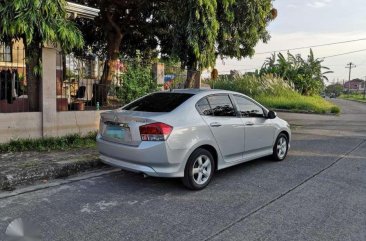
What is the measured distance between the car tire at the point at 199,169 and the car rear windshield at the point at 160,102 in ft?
2.68

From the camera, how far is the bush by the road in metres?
22.4

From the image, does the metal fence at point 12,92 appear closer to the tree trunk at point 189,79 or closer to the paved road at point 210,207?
the paved road at point 210,207

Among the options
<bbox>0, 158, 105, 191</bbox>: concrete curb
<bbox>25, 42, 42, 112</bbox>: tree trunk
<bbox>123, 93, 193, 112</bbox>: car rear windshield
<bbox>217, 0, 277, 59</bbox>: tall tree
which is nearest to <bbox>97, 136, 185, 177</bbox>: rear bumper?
<bbox>123, 93, 193, 112</bbox>: car rear windshield

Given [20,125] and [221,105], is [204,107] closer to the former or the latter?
[221,105]

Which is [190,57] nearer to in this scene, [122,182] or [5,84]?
[5,84]

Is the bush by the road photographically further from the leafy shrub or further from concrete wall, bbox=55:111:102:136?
concrete wall, bbox=55:111:102:136

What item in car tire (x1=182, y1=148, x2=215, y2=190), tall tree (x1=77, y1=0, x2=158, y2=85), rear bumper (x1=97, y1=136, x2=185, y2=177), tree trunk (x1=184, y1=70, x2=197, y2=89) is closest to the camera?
rear bumper (x1=97, y1=136, x2=185, y2=177)

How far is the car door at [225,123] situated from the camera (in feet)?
18.6

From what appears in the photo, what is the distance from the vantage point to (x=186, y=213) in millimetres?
4484

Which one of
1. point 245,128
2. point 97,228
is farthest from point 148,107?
point 97,228

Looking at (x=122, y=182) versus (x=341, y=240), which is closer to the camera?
(x=341, y=240)

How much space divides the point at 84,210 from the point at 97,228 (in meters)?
0.63

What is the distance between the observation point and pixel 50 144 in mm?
7719

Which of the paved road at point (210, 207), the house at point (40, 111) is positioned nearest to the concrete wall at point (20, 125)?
the house at point (40, 111)
